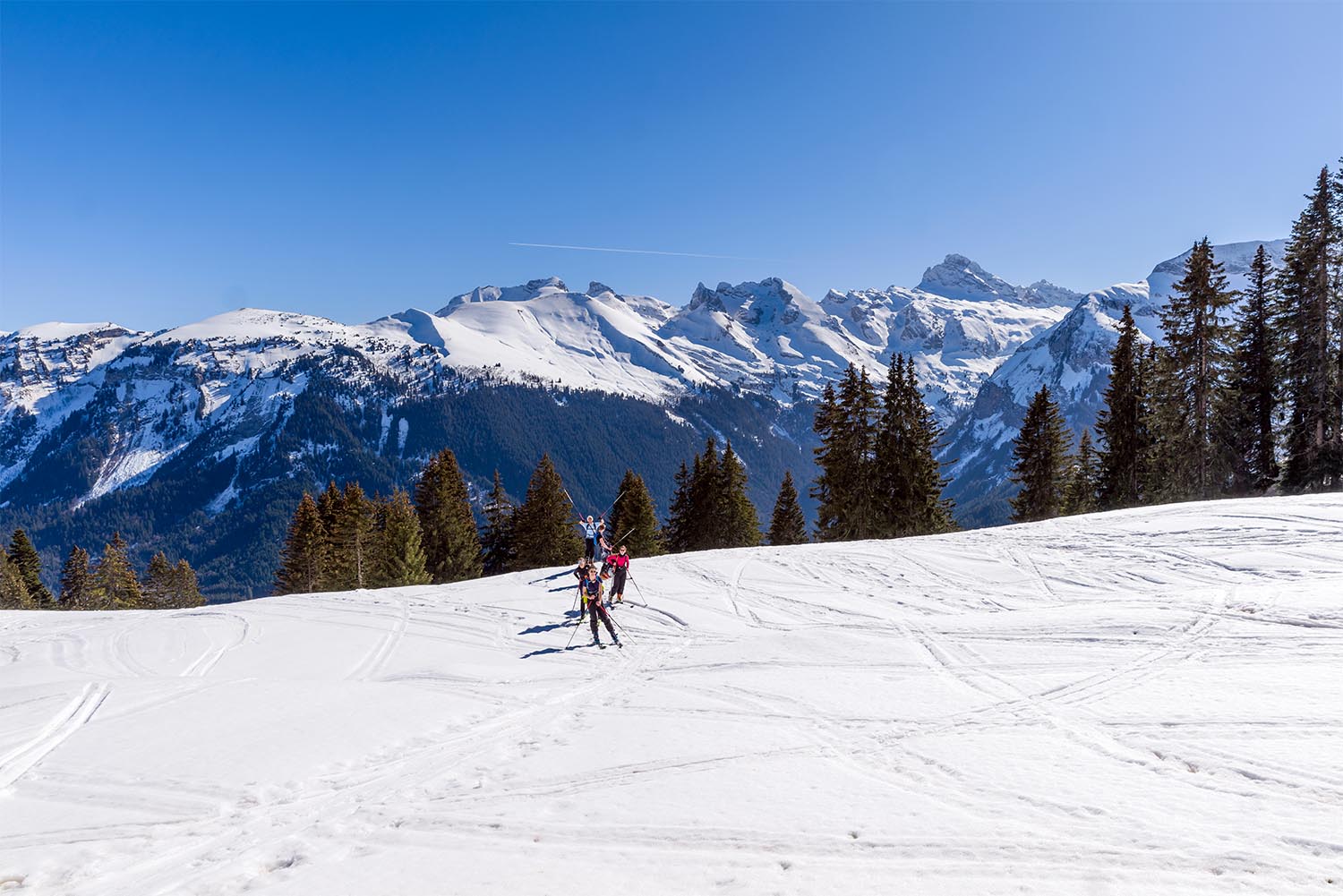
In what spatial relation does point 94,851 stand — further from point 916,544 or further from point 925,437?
point 925,437

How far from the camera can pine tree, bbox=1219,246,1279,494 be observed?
107 feet

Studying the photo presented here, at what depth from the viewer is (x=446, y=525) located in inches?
1816

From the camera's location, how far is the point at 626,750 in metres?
8.12

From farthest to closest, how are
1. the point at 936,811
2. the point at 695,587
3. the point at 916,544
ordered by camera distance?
the point at 916,544
the point at 695,587
the point at 936,811

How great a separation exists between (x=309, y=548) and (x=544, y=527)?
16.9 metres

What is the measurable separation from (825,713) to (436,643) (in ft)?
30.0

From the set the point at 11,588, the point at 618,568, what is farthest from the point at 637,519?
the point at 11,588

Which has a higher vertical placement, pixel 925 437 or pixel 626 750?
pixel 925 437

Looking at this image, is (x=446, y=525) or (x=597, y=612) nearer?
(x=597, y=612)

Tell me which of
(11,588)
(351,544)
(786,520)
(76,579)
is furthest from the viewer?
(76,579)

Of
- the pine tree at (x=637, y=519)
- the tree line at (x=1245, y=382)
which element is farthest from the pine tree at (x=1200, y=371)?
the pine tree at (x=637, y=519)

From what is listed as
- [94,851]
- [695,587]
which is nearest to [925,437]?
[695,587]

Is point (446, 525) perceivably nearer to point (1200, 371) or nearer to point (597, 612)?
point (597, 612)

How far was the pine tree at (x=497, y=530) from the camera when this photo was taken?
164 ft
